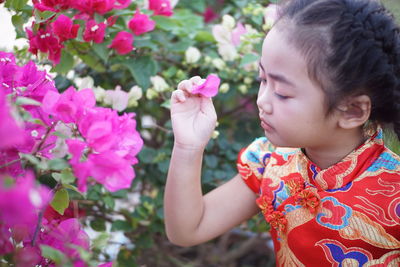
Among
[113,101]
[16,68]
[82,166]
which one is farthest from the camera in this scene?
[113,101]

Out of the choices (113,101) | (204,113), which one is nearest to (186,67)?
(113,101)

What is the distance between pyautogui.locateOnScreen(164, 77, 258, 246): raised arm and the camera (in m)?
1.02

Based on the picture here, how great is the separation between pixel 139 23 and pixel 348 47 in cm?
55

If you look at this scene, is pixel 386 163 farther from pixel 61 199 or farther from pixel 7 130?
pixel 7 130

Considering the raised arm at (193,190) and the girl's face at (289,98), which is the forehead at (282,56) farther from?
the raised arm at (193,190)

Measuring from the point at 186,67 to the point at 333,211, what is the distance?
0.69 m

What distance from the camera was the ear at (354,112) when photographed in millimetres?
922

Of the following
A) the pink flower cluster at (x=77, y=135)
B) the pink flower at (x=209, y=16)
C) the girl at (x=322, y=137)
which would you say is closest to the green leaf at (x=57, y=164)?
the pink flower cluster at (x=77, y=135)

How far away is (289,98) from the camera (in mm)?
906

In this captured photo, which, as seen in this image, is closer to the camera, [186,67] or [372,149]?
[372,149]

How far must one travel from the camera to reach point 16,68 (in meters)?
0.83

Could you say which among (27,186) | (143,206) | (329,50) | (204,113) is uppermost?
(27,186)

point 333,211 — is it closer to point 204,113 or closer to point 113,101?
point 204,113

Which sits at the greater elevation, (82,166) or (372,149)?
(82,166)
